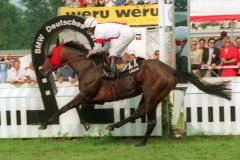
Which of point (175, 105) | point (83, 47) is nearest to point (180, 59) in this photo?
point (175, 105)

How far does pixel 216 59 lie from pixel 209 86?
142 inches

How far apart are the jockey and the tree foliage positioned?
135ft

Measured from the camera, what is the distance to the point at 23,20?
216 feet

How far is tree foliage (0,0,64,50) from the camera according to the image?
5672cm

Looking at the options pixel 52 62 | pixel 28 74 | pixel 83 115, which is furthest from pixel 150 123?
pixel 28 74

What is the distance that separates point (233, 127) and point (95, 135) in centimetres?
247

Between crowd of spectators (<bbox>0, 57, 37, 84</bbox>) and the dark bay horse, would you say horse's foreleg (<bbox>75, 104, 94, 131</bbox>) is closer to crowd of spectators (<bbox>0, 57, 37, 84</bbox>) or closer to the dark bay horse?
the dark bay horse

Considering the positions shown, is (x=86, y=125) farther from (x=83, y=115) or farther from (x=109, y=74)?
(x=109, y=74)

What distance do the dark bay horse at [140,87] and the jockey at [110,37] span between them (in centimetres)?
24

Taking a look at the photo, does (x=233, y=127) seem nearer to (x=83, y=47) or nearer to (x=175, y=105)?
(x=175, y=105)

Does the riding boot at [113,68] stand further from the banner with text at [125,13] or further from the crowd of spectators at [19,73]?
the banner with text at [125,13]

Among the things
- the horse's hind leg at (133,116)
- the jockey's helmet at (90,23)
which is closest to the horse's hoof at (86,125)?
the horse's hind leg at (133,116)

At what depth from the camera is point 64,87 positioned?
13023 mm

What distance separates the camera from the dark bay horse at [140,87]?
1189 cm
